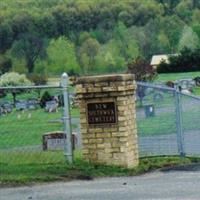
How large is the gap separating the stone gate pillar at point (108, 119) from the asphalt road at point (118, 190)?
936 millimetres

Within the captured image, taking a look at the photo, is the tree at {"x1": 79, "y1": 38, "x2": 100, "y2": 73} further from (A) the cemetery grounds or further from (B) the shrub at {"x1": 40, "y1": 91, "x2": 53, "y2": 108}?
(B) the shrub at {"x1": 40, "y1": 91, "x2": 53, "y2": 108}

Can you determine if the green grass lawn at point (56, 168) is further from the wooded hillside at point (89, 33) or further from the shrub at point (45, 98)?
the wooded hillside at point (89, 33)

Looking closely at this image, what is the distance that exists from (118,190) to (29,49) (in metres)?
89.1

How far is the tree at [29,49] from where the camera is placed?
314 ft

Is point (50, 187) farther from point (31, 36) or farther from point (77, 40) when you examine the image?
point (77, 40)

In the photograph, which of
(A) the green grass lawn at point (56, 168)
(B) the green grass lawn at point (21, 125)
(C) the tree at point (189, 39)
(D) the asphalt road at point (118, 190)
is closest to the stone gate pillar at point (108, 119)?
(A) the green grass lawn at point (56, 168)

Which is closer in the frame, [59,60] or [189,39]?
[59,60]

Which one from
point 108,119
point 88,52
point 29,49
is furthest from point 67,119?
point 88,52

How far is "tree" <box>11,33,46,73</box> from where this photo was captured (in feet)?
314

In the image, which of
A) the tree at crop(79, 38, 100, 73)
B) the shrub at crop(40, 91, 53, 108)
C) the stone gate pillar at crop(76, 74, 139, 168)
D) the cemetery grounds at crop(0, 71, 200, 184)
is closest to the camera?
the cemetery grounds at crop(0, 71, 200, 184)

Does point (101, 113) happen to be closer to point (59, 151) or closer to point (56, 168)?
point (56, 168)

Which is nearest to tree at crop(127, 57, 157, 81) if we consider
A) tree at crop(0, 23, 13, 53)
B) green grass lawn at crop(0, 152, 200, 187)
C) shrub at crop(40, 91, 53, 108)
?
shrub at crop(40, 91, 53, 108)

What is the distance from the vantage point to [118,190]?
9508 millimetres

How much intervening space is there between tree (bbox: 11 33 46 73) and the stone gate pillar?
81724 mm
